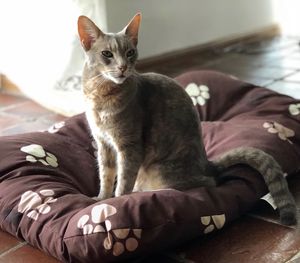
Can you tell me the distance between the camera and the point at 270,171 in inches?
61.0

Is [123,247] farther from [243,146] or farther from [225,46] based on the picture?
[225,46]

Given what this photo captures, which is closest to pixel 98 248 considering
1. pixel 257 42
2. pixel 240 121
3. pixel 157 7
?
pixel 240 121

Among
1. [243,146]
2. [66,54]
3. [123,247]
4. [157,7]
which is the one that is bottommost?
[123,247]

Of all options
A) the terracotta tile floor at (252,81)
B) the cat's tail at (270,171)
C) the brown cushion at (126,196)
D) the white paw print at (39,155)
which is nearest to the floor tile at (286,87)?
the terracotta tile floor at (252,81)

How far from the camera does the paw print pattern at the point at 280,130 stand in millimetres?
1804

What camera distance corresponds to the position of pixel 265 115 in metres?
2.00

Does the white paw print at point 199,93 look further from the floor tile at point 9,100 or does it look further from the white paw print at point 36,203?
the floor tile at point 9,100

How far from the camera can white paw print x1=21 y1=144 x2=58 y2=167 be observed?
5.55 feet

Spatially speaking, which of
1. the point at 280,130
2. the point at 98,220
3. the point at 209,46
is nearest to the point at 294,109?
the point at 280,130

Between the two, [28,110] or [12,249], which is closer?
[12,249]

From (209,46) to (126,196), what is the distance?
289cm

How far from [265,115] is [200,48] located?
2.11 m

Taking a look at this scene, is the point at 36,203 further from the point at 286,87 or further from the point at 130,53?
the point at 286,87

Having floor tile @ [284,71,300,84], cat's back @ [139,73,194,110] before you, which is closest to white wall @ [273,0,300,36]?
floor tile @ [284,71,300,84]
